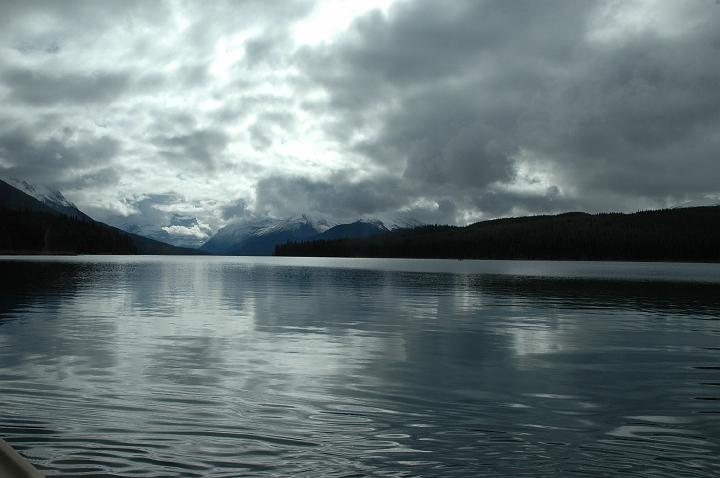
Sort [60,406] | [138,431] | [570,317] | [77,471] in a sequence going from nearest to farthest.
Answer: [77,471] → [138,431] → [60,406] → [570,317]

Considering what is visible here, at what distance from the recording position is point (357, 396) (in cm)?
1941

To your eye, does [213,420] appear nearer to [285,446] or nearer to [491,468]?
[285,446]

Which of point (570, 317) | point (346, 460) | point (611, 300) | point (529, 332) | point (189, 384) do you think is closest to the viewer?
point (346, 460)

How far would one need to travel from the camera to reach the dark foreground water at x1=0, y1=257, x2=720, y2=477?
43.1 ft

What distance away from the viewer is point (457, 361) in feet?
87.9

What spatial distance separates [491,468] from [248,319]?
106ft

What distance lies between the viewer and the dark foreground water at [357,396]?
13.1 m

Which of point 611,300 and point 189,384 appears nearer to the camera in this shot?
point 189,384

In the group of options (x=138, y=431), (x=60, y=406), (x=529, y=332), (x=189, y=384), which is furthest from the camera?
(x=529, y=332)

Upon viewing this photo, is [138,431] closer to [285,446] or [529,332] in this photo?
[285,446]

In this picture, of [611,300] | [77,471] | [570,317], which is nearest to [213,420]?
[77,471]

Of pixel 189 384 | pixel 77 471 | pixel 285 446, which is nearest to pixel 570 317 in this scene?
pixel 189 384

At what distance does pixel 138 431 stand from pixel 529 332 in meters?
28.0

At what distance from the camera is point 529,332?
122 feet
